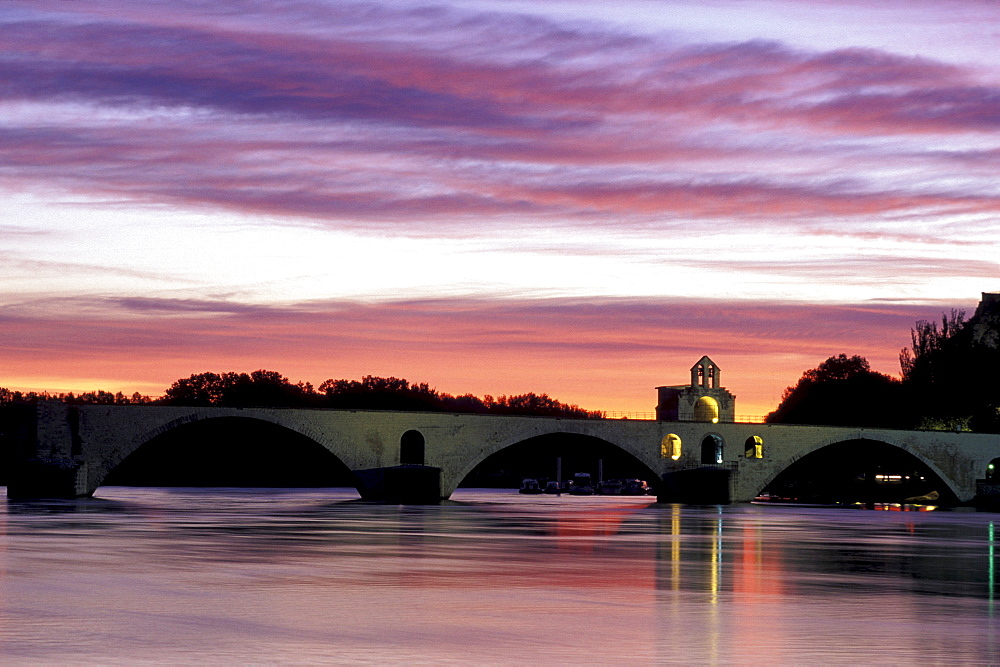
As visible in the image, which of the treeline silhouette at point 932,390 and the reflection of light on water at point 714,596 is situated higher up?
the treeline silhouette at point 932,390

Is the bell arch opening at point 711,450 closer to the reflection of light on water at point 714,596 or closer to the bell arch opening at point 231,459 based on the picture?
the bell arch opening at point 231,459

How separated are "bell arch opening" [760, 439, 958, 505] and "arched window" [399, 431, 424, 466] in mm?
36342

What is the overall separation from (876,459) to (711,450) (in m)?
37.8

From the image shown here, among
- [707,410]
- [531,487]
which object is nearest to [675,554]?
[707,410]

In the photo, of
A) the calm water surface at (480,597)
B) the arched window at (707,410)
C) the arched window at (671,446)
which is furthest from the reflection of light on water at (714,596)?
the arched window at (707,410)

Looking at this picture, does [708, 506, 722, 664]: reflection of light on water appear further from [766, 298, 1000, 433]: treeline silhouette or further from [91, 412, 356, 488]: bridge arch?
[766, 298, 1000, 433]: treeline silhouette

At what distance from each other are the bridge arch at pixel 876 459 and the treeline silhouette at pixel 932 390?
7282 mm

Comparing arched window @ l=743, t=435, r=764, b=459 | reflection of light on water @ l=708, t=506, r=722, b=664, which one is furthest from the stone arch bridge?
reflection of light on water @ l=708, t=506, r=722, b=664

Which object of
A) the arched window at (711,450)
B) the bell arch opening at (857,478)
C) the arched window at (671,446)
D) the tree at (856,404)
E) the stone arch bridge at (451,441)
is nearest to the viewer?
the stone arch bridge at (451,441)

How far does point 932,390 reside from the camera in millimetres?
171125

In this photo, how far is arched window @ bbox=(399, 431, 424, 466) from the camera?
118250 mm

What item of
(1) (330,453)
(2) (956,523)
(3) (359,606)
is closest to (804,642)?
(3) (359,606)

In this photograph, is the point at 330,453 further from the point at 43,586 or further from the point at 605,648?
the point at 605,648

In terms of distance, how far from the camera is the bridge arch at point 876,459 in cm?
13625
